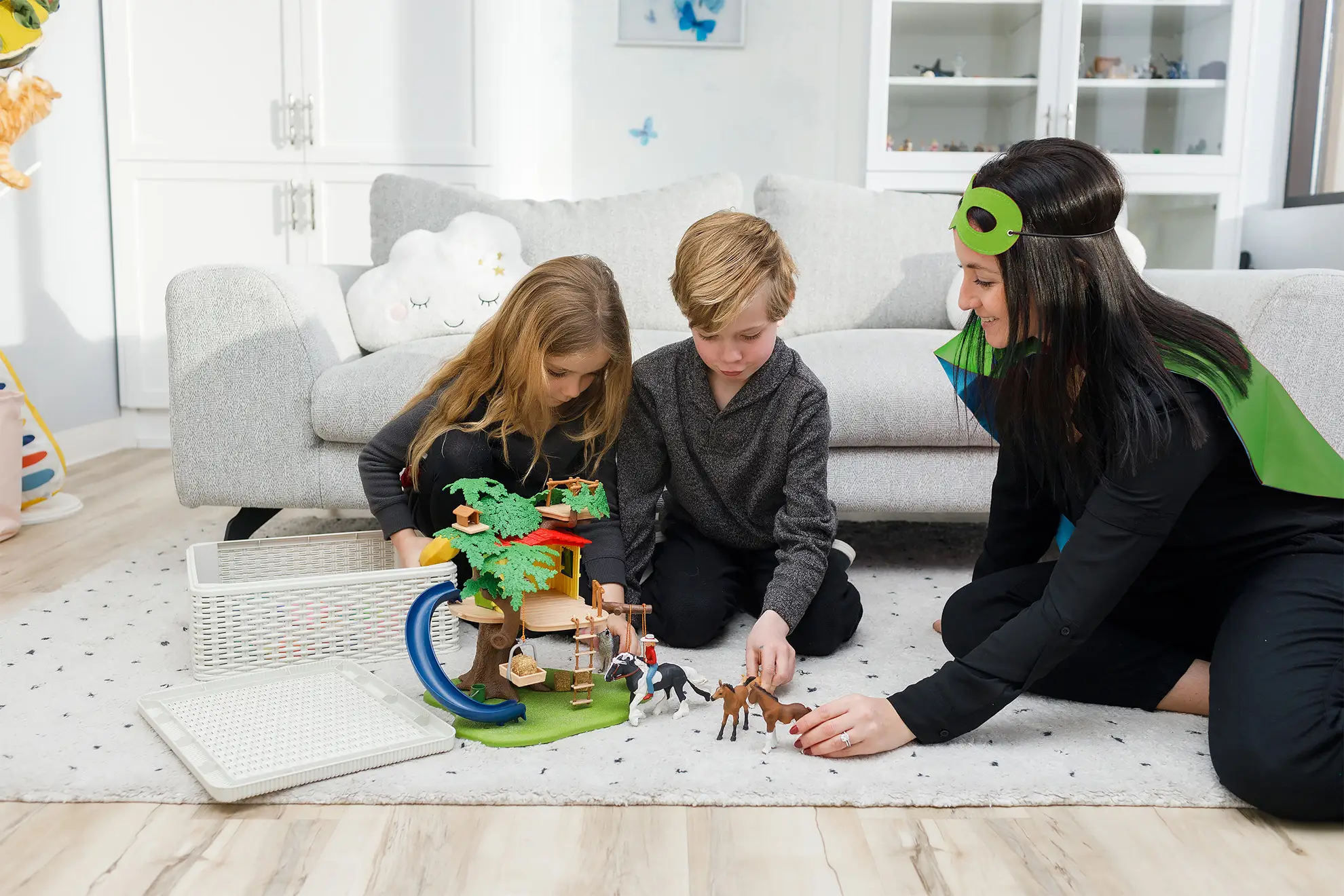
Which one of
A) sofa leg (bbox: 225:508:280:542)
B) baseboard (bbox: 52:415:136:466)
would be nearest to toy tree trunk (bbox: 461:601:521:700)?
sofa leg (bbox: 225:508:280:542)

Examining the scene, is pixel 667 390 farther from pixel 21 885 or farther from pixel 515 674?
pixel 21 885

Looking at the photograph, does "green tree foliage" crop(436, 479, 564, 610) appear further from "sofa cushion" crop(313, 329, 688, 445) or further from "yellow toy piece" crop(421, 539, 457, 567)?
"sofa cushion" crop(313, 329, 688, 445)

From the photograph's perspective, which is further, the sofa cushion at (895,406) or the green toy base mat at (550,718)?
the sofa cushion at (895,406)

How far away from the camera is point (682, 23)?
3.67 metres

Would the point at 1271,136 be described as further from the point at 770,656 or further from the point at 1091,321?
the point at 770,656

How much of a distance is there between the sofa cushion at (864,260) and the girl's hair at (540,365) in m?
0.93

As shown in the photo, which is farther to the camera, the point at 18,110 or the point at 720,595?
the point at 18,110

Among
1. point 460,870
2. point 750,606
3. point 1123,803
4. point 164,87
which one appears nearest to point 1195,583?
point 1123,803

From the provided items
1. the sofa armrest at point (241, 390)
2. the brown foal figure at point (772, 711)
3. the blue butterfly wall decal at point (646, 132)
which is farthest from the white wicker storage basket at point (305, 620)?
the blue butterfly wall decal at point (646, 132)

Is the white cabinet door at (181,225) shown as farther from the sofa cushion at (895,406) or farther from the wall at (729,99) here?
the sofa cushion at (895,406)

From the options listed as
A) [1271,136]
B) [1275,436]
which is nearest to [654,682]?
[1275,436]

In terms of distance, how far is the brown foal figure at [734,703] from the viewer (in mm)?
1209

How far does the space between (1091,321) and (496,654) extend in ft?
2.50

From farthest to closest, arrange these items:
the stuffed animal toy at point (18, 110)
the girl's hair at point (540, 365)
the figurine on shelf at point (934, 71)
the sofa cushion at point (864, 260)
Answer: the figurine on shelf at point (934, 71) < the sofa cushion at point (864, 260) < the stuffed animal toy at point (18, 110) < the girl's hair at point (540, 365)
